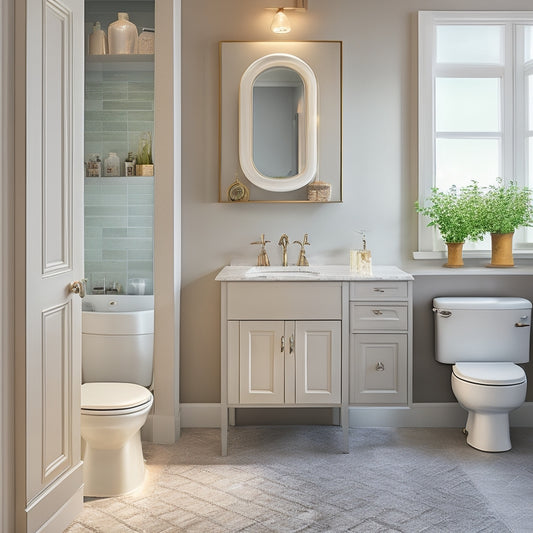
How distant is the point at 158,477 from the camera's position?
112 inches

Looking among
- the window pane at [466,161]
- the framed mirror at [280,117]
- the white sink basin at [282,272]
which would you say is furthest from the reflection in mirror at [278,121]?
the window pane at [466,161]

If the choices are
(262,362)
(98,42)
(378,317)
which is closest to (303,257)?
(378,317)

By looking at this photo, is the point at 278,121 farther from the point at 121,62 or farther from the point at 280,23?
the point at 121,62

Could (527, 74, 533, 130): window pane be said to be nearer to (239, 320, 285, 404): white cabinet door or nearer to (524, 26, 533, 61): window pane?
(524, 26, 533, 61): window pane

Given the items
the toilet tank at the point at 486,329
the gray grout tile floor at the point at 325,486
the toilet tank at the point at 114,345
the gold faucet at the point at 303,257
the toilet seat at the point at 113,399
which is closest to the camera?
the gray grout tile floor at the point at 325,486

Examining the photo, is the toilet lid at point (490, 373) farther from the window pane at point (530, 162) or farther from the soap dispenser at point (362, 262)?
the window pane at point (530, 162)

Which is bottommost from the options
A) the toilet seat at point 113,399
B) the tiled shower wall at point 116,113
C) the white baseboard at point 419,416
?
the white baseboard at point 419,416

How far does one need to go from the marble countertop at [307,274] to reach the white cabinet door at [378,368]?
0.95 ft

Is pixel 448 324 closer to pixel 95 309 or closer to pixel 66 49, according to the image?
pixel 95 309

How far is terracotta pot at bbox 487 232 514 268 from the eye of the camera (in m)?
3.50

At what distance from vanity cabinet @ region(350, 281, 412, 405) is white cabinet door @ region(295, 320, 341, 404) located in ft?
0.32

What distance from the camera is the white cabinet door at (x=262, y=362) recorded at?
3.06 meters

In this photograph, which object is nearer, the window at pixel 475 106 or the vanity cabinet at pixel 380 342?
the vanity cabinet at pixel 380 342

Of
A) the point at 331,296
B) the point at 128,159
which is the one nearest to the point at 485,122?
the point at 331,296
